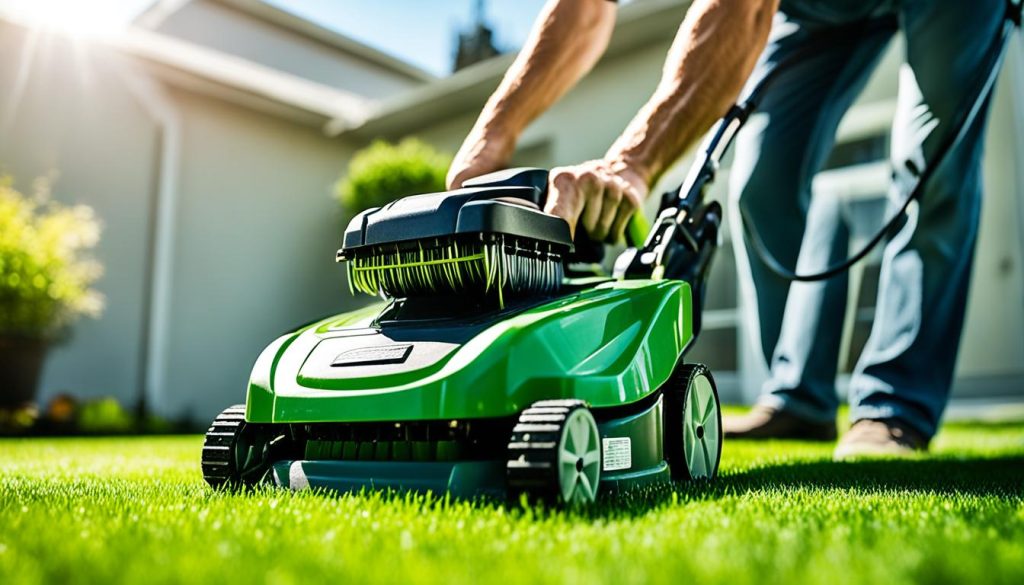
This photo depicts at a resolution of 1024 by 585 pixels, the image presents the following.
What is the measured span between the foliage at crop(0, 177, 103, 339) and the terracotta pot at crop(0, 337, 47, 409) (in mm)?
84

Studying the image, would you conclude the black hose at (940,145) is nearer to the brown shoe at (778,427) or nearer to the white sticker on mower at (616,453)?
the brown shoe at (778,427)

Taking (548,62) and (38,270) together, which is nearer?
(548,62)

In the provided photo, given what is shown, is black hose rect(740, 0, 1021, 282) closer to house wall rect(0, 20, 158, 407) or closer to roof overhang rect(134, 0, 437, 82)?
house wall rect(0, 20, 158, 407)

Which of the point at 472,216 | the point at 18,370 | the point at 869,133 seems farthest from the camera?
the point at 869,133

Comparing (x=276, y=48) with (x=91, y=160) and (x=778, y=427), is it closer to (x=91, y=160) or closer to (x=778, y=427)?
(x=91, y=160)

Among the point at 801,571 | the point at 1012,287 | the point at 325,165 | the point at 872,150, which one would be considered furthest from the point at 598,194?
the point at 325,165

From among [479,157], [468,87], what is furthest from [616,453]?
[468,87]

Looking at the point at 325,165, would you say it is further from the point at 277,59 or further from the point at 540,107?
the point at 540,107

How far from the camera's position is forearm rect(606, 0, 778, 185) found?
95.4 inches

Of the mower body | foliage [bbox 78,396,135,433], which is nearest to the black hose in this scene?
the mower body

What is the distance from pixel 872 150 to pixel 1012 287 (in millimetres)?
1855

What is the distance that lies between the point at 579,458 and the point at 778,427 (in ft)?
8.73

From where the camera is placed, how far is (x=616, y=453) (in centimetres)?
189

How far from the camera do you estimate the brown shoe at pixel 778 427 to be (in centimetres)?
411
